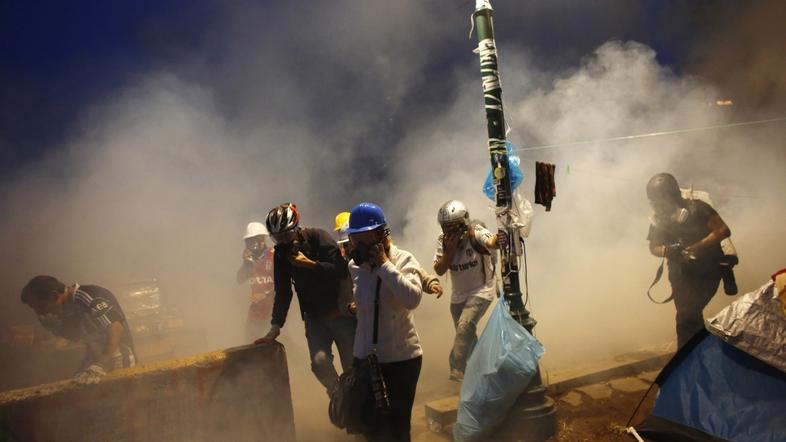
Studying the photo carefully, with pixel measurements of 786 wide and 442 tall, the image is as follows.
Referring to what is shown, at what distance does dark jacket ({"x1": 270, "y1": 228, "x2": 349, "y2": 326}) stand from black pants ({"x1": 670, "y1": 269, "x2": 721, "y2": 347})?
3.11 meters

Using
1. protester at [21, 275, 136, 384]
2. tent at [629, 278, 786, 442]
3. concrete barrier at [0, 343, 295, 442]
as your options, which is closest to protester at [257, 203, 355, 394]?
concrete barrier at [0, 343, 295, 442]

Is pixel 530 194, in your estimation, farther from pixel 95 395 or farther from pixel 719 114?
pixel 95 395

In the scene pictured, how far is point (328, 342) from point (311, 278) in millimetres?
527

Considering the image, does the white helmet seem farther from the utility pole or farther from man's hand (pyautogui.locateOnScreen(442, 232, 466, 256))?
the utility pole

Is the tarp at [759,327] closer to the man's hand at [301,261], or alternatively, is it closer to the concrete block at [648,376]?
the concrete block at [648,376]

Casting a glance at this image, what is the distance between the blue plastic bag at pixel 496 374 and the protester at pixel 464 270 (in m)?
0.85

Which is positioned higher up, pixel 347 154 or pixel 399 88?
pixel 399 88

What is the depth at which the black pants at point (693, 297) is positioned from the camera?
4.26 m

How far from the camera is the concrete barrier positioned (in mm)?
2926

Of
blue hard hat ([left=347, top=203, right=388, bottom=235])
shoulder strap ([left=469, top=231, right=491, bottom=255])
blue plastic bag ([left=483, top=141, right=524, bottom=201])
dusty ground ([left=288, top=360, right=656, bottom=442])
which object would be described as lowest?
dusty ground ([left=288, top=360, right=656, bottom=442])

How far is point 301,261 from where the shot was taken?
→ 3.49 metres

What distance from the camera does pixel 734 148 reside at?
1163 cm

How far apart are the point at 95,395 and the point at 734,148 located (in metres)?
13.7

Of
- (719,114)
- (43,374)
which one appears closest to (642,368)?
(43,374)
